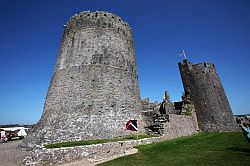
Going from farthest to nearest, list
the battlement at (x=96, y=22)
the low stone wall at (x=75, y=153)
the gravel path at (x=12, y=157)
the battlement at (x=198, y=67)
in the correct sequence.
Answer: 1. the battlement at (x=198, y=67)
2. the battlement at (x=96, y=22)
3. the gravel path at (x=12, y=157)
4. the low stone wall at (x=75, y=153)

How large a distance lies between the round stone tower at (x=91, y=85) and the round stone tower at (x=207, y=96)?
891cm

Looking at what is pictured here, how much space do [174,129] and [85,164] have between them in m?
10.7

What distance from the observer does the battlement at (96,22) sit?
19.0 m

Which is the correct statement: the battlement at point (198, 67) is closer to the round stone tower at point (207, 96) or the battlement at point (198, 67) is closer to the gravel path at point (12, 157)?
the round stone tower at point (207, 96)

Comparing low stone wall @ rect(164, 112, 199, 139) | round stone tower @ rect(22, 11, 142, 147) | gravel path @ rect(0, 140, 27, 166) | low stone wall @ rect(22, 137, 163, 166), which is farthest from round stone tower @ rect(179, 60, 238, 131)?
gravel path @ rect(0, 140, 27, 166)

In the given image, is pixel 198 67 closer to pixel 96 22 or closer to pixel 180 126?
pixel 180 126

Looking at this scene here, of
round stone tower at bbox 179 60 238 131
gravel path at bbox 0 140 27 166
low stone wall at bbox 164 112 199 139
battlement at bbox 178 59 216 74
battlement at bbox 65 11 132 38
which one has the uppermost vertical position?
battlement at bbox 65 11 132 38

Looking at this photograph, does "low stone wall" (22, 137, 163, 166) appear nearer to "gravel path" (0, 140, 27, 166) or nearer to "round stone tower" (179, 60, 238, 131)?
"gravel path" (0, 140, 27, 166)

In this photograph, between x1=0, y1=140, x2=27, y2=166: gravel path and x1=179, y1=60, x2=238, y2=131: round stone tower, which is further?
x1=179, y1=60, x2=238, y2=131: round stone tower

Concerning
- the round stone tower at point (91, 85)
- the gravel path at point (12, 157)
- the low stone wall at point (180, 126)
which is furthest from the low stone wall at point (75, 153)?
the low stone wall at point (180, 126)

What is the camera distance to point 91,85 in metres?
16.5

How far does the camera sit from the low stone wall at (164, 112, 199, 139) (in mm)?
16281

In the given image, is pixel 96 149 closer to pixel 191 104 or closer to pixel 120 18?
pixel 120 18

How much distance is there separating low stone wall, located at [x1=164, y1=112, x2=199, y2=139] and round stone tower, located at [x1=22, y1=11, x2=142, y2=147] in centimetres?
312
